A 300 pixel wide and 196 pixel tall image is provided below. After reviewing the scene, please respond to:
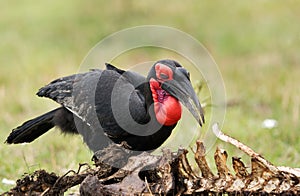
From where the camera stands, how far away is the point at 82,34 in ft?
35.0

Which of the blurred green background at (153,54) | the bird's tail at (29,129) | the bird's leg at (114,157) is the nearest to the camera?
the bird's leg at (114,157)

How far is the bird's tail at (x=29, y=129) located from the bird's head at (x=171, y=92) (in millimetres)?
1289

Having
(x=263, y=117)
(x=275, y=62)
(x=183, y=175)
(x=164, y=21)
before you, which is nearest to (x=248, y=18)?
(x=164, y=21)

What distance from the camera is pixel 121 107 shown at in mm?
4227

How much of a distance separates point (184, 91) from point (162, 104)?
0.96ft

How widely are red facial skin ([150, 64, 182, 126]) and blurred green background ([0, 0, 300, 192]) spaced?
1298 millimetres

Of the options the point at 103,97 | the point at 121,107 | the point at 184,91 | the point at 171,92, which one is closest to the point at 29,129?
the point at 103,97

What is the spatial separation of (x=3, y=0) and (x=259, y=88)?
23.9 feet

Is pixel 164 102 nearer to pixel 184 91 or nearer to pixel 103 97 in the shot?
pixel 184 91

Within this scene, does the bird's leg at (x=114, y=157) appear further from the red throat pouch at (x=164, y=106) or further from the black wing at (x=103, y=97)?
the black wing at (x=103, y=97)

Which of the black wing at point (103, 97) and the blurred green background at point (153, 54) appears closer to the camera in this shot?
the black wing at point (103, 97)

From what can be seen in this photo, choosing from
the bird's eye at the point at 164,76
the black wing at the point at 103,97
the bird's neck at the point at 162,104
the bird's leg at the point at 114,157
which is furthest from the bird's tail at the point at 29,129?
the bird's leg at the point at 114,157

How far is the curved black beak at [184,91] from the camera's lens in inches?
142

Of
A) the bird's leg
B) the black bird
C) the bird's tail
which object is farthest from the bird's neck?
the bird's tail
